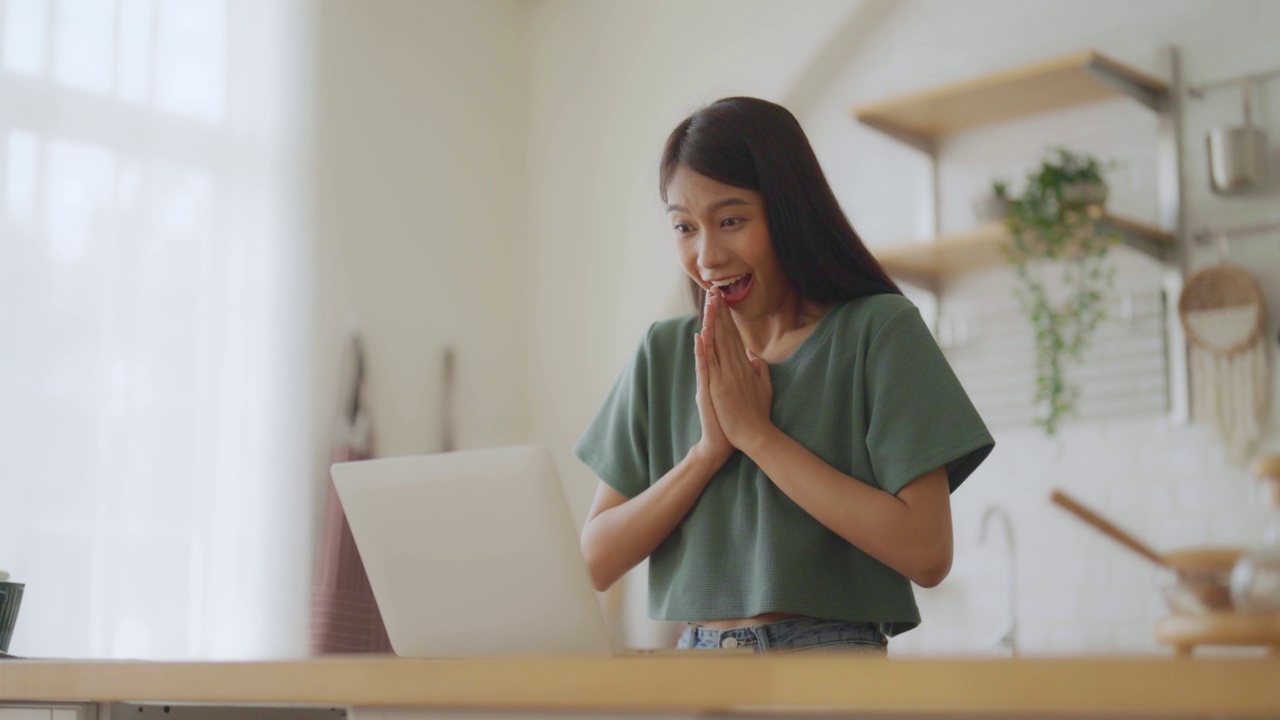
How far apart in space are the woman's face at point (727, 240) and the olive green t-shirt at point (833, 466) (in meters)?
0.08

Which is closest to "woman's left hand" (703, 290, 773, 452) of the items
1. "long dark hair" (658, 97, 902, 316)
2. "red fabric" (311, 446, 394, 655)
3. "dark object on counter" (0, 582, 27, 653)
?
"long dark hair" (658, 97, 902, 316)

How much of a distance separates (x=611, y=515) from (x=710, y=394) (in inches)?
7.9

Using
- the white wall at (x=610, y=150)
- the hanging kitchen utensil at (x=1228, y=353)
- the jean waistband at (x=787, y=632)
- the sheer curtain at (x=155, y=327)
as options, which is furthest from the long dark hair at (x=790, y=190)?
the white wall at (x=610, y=150)

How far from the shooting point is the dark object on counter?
1.67m

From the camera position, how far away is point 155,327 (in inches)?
121

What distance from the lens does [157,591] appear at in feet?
9.82

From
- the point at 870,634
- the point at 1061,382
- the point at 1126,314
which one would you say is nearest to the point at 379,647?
the point at 1061,382

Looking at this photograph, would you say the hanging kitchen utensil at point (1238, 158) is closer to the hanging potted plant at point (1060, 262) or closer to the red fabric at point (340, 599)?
the hanging potted plant at point (1060, 262)

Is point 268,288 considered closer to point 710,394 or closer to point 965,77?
point 965,77

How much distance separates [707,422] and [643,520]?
0.46 feet

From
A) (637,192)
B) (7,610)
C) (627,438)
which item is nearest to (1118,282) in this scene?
(637,192)

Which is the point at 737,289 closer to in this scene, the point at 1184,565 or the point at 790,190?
the point at 790,190

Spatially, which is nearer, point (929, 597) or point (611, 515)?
point (611, 515)

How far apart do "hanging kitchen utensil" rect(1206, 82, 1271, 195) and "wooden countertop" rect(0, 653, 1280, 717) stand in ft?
8.19
